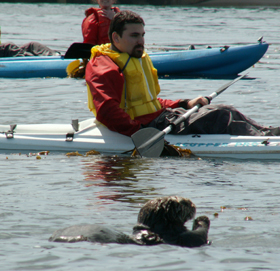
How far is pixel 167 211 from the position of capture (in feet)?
9.66

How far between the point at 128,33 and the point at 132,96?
1.88 ft

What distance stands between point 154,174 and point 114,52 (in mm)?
1177

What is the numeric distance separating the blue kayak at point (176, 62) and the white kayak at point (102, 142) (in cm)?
559

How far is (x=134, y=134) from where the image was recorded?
15.8ft

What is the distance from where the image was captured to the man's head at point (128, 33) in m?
4.82

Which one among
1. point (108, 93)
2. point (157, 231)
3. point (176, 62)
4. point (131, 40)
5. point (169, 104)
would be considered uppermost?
point (131, 40)

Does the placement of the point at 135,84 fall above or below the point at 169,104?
above

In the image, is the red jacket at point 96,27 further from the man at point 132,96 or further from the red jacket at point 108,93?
the red jacket at point 108,93

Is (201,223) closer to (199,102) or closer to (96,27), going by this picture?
(199,102)

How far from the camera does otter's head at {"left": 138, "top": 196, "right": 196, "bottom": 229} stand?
294 centimetres

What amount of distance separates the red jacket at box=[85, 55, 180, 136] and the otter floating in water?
1894 millimetres

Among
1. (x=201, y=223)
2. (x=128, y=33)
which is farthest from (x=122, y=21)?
(x=201, y=223)

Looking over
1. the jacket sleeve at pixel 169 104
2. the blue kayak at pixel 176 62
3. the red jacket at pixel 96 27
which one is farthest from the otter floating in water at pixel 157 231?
the blue kayak at pixel 176 62

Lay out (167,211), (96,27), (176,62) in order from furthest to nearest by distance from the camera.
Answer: (176,62) < (96,27) < (167,211)
